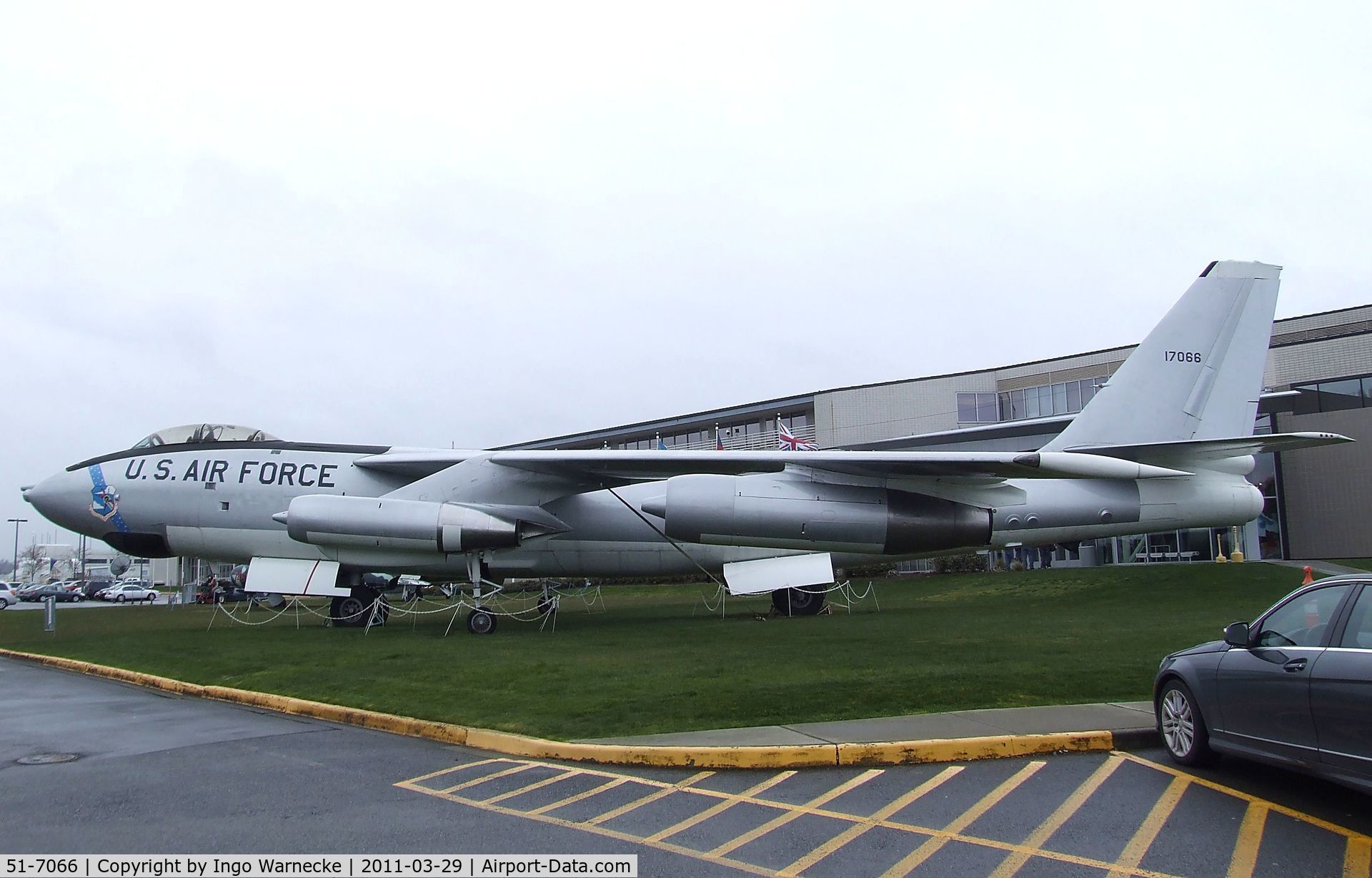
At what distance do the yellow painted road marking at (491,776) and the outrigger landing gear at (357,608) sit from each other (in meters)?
13.9

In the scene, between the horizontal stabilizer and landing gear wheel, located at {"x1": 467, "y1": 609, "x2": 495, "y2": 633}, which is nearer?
the horizontal stabilizer

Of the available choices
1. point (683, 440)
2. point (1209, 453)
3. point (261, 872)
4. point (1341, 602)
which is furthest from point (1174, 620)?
point (683, 440)

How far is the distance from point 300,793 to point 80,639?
1462cm

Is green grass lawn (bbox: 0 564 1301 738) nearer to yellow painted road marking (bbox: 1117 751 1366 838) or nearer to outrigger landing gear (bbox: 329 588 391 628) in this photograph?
outrigger landing gear (bbox: 329 588 391 628)

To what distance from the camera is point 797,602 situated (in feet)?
65.8

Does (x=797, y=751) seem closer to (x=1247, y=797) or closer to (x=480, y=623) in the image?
(x=1247, y=797)

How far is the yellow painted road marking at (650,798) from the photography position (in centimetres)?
539

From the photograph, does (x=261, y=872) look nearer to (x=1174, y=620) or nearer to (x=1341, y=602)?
(x=1341, y=602)

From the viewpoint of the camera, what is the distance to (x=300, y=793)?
5.99 m

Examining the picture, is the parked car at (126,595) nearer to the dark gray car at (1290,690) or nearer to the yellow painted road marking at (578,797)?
the yellow painted road marking at (578,797)

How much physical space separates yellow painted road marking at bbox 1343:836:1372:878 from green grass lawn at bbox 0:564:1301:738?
11.3 feet

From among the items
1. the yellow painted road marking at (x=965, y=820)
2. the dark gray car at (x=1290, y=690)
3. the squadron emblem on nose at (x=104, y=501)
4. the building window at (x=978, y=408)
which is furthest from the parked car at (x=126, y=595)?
the dark gray car at (x=1290, y=690)

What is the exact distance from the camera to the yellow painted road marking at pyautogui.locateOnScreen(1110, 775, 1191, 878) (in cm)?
454

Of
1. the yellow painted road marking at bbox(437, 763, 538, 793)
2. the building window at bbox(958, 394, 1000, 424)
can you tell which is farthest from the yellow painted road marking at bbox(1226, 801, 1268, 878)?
the building window at bbox(958, 394, 1000, 424)
